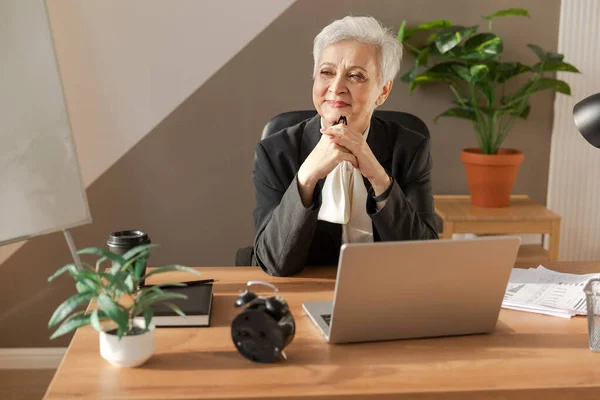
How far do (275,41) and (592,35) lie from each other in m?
1.37

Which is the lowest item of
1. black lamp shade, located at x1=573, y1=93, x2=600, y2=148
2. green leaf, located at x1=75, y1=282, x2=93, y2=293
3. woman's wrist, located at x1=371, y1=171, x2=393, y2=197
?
woman's wrist, located at x1=371, y1=171, x2=393, y2=197

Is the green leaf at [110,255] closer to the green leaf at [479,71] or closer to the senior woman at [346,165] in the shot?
the senior woman at [346,165]

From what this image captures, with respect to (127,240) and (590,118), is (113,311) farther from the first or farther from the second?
(590,118)

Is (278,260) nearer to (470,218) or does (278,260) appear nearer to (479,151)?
(470,218)

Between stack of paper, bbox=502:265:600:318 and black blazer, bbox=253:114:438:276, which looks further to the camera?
black blazer, bbox=253:114:438:276

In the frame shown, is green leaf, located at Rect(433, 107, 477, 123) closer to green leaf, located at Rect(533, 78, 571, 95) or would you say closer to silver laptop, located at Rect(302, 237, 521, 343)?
green leaf, located at Rect(533, 78, 571, 95)

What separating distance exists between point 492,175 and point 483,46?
0.52m

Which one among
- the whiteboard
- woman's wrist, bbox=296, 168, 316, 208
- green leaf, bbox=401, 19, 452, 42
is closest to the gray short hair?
woman's wrist, bbox=296, 168, 316, 208

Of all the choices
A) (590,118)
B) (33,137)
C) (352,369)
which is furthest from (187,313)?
(33,137)

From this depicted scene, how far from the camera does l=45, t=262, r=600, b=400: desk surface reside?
121 cm

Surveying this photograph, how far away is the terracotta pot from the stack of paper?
119 centimetres

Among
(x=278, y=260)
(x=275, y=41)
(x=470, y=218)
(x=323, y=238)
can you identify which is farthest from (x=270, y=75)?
(x=278, y=260)

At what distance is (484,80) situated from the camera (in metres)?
3.03

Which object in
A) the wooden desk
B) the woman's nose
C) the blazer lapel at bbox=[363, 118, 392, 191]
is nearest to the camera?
the woman's nose
